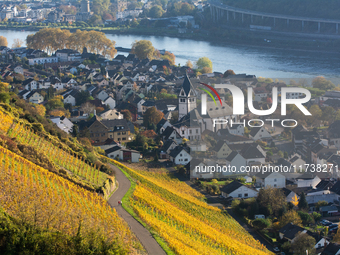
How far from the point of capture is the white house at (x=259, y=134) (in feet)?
46.5

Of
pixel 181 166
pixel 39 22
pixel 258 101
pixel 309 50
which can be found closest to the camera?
pixel 181 166

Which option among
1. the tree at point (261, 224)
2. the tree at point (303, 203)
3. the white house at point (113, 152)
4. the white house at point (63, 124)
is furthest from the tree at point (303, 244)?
the white house at point (63, 124)

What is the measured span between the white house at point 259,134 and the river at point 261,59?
10681 millimetres

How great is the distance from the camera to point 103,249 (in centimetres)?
481

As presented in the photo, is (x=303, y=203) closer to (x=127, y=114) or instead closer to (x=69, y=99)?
(x=127, y=114)

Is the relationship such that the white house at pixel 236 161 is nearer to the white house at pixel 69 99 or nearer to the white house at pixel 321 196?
the white house at pixel 321 196

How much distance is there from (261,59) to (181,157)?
2064 centimetres

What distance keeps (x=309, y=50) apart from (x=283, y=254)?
1123 inches

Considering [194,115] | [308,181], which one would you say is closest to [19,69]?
[194,115]

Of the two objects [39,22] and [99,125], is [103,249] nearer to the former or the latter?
[99,125]

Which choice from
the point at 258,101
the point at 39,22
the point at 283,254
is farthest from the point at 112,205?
the point at 39,22

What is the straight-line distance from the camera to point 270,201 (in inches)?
375

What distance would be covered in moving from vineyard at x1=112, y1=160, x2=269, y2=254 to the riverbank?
2647 cm

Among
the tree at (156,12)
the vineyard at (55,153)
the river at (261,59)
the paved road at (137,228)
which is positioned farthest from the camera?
the tree at (156,12)
